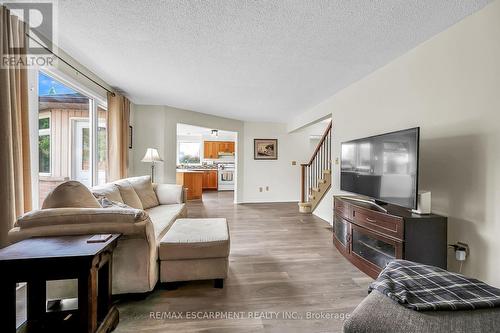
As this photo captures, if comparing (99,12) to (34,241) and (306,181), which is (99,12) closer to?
(34,241)

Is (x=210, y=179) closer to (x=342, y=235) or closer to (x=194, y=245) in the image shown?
(x=342, y=235)

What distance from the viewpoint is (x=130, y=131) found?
4.54 metres

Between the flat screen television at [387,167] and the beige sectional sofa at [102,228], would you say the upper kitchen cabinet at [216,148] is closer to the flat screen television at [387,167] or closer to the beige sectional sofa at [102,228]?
the flat screen television at [387,167]

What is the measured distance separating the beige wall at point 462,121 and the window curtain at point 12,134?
3562 millimetres

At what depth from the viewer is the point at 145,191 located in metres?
3.49

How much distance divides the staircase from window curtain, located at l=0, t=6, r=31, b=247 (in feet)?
13.8

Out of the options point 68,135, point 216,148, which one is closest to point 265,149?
point 216,148

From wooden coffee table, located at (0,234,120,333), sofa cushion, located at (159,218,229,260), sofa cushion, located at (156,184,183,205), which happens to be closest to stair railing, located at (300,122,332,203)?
sofa cushion, located at (156,184,183,205)

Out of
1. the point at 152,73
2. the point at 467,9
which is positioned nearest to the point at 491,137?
the point at 467,9

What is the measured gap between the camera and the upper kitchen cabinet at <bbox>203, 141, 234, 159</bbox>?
9727 millimetres

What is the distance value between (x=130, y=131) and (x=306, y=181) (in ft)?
13.7

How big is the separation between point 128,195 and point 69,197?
50.3 inches

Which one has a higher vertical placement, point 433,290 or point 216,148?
point 216,148

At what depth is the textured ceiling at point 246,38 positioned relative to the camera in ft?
5.62
